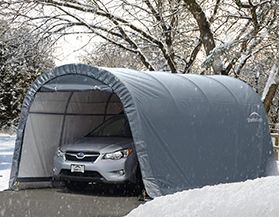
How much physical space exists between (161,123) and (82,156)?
5.77 feet

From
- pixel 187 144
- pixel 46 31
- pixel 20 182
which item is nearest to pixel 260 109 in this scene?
pixel 187 144

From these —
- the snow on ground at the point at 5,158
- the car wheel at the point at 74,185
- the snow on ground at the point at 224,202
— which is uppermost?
the snow on ground at the point at 224,202

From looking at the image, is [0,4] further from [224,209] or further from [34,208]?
[224,209]

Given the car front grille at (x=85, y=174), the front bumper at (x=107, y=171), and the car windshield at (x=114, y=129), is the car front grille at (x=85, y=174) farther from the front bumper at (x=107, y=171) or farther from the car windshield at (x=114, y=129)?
the car windshield at (x=114, y=129)

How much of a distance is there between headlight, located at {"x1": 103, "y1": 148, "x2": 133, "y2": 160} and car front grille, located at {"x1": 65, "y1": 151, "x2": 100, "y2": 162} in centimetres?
21

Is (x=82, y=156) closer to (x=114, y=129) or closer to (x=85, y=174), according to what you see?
(x=85, y=174)

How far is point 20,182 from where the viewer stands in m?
11.3

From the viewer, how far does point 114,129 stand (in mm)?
12070

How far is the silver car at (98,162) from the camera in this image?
10320 mm

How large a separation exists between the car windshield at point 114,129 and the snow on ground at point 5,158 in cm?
221

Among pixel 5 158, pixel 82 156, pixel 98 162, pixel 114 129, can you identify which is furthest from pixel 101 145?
pixel 5 158

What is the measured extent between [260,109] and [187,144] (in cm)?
314

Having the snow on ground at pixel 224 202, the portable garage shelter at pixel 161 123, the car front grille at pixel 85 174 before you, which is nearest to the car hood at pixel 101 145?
the car front grille at pixel 85 174

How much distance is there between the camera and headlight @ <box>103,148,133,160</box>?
34.2 feet
